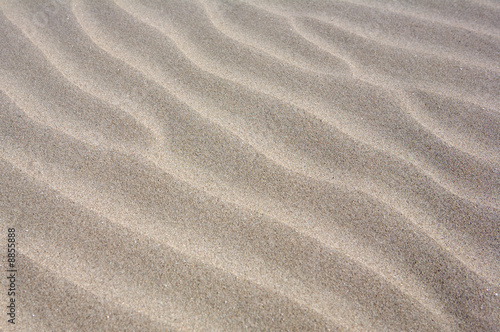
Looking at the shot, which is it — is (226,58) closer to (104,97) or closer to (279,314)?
(104,97)

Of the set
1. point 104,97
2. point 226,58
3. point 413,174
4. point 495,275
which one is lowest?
point 495,275

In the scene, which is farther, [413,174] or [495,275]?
[413,174]

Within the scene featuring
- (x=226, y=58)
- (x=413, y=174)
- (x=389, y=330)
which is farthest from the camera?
(x=226, y=58)

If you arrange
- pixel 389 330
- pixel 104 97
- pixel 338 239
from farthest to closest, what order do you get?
pixel 104 97 < pixel 338 239 < pixel 389 330

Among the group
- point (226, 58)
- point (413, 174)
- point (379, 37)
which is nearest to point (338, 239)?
point (413, 174)

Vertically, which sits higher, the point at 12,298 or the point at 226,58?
the point at 226,58

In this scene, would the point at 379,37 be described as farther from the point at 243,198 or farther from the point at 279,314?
the point at 279,314

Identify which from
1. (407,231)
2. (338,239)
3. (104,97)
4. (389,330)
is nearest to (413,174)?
(407,231)
